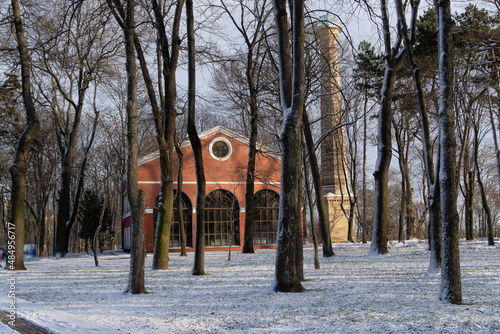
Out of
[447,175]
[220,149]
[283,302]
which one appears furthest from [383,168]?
[220,149]

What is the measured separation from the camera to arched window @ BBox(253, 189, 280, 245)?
31812mm

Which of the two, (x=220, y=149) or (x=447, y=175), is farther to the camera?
(x=220, y=149)

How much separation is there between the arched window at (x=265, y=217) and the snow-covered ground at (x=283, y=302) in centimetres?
1971

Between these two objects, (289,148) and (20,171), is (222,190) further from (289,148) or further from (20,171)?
(289,148)

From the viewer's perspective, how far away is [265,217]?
3197 centimetres

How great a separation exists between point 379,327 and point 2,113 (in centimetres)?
2319

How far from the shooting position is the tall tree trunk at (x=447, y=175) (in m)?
6.70

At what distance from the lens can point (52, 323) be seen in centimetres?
582

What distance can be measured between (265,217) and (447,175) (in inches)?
1000

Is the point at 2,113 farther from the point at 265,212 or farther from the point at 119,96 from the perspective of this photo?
the point at 265,212

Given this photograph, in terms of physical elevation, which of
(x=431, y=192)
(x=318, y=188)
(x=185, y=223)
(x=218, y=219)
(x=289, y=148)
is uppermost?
(x=289, y=148)

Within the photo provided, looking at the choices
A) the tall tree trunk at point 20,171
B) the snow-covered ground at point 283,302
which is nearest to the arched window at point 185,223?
the tall tree trunk at point 20,171

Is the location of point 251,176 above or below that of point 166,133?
below

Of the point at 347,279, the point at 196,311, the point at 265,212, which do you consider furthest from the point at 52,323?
the point at 265,212
